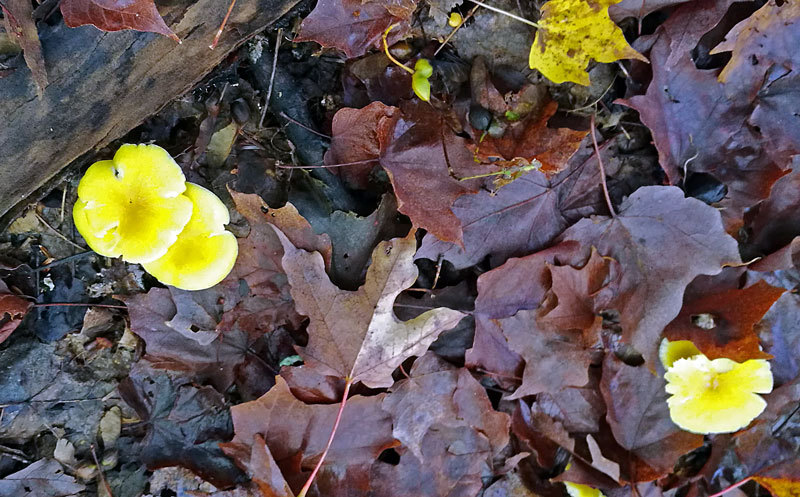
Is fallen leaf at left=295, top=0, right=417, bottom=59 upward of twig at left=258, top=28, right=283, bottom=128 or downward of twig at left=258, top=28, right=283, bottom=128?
upward

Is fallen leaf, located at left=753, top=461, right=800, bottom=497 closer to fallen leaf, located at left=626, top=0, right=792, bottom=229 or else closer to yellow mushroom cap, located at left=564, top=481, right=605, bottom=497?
yellow mushroom cap, located at left=564, top=481, right=605, bottom=497

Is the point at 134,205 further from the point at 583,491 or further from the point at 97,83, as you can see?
the point at 583,491

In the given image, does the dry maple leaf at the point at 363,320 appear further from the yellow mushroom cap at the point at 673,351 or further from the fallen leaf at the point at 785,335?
the fallen leaf at the point at 785,335

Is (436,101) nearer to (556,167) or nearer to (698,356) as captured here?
(556,167)

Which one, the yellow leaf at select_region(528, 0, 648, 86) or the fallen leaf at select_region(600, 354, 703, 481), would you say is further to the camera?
the fallen leaf at select_region(600, 354, 703, 481)

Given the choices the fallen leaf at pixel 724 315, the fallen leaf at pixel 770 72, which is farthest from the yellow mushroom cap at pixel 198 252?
the fallen leaf at pixel 770 72

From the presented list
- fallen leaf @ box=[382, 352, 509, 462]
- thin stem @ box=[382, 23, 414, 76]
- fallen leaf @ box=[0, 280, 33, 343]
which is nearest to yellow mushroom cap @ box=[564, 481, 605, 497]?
fallen leaf @ box=[382, 352, 509, 462]
